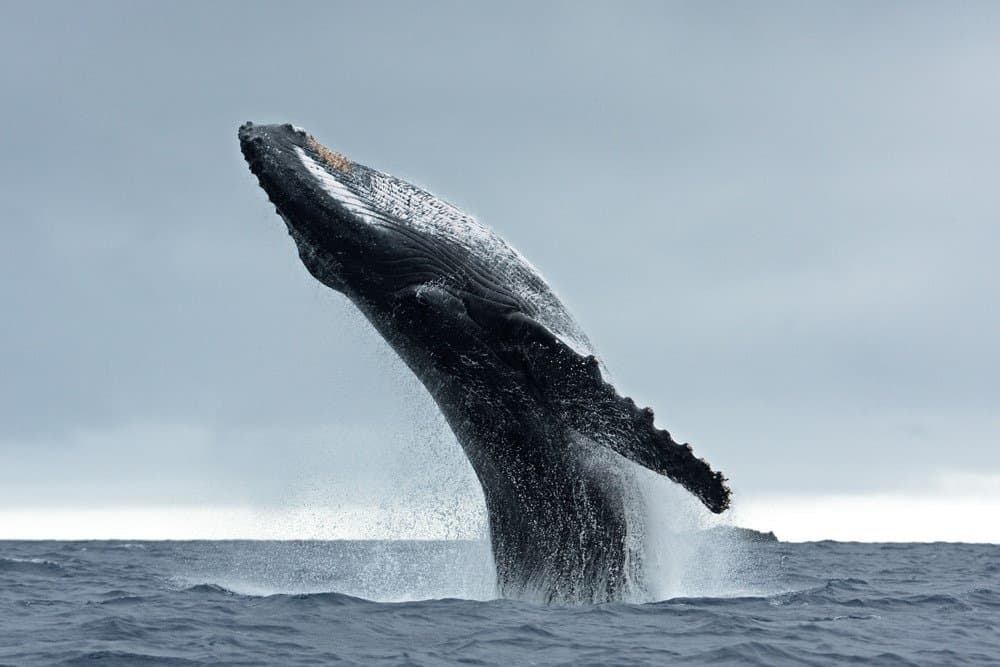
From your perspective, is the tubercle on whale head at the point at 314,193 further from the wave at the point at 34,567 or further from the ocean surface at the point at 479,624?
the wave at the point at 34,567

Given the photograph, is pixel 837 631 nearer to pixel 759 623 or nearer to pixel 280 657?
pixel 759 623

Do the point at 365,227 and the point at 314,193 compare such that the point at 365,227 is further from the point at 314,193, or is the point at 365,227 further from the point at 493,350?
the point at 493,350

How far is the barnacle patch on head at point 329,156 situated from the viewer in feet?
28.2

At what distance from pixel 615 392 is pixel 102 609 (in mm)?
6202

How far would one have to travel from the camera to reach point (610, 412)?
8188 millimetres

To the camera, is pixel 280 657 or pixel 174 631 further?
pixel 174 631

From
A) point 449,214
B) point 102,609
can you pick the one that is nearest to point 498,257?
point 449,214

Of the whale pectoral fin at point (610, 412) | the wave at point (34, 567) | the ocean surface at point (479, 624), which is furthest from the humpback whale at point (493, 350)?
the wave at point (34, 567)

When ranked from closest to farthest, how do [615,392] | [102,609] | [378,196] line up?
[615,392]
[378,196]
[102,609]

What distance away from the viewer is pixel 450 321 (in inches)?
332

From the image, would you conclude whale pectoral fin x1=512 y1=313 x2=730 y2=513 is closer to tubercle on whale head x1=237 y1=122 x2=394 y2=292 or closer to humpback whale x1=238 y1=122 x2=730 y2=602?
humpback whale x1=238 y1=122 x2=730 y2=602

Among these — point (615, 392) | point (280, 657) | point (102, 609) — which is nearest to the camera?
point (280, 657)

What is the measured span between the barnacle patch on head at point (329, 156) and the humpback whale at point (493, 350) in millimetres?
11

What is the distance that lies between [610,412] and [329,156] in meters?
2.98
